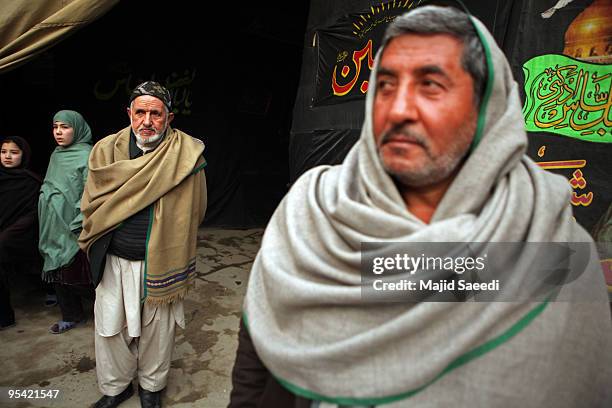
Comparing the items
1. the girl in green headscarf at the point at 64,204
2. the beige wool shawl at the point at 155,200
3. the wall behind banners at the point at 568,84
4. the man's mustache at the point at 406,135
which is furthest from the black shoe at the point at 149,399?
the wall behind banners at the point at 568,84

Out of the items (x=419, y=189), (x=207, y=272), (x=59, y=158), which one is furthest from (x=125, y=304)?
(x=207, y=272)

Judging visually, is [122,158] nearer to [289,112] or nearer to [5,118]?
[5,118]

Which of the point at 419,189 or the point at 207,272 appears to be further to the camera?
the point at 207,272

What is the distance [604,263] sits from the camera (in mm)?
1783

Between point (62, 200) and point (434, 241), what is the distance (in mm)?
2955

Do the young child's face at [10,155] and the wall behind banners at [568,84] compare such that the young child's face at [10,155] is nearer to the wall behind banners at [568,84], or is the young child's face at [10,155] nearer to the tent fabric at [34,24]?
the tent fabric at [34,24]

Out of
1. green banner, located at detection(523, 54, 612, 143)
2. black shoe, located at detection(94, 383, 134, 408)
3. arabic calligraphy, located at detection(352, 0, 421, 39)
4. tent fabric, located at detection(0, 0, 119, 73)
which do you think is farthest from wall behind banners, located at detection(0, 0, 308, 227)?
green banner, located at detection(523, 54, 612, 143)

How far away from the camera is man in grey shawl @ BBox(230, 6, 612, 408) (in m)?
0.68

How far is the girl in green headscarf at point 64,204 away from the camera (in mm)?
2730

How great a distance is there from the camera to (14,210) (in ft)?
9.84

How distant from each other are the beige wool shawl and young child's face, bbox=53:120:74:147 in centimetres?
90

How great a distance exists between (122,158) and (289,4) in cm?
535

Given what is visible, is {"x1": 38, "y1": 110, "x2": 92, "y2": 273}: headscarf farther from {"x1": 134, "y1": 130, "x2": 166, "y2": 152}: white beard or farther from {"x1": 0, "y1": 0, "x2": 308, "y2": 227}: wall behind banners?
{"x1": 0, "y1": 0, "x2": 308, "y2": 227}: wall behind banners

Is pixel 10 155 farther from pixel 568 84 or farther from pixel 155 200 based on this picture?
pixel 568 84
